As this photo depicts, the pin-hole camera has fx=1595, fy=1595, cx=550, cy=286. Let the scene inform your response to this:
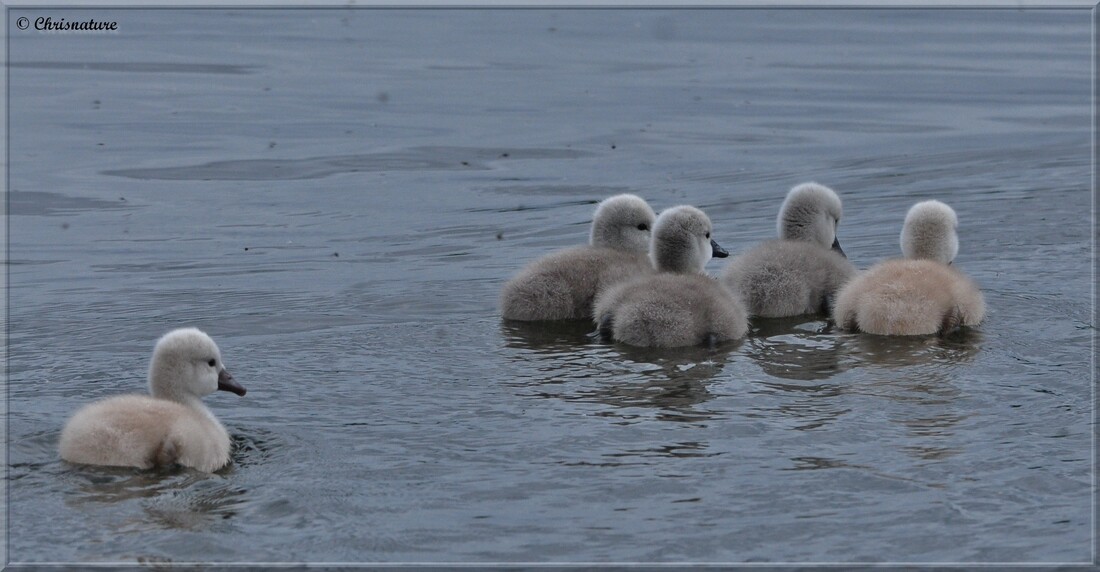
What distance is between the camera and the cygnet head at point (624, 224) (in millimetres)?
10719

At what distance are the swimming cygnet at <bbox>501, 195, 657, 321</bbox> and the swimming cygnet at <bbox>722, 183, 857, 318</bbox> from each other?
2.17ft

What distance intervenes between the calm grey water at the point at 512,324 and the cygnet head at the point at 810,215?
114 cm

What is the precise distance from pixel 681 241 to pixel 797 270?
0.85m

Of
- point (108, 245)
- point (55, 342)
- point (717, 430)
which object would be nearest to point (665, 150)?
point (108, 245)

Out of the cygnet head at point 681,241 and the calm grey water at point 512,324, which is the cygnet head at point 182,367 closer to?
the calm grey water at point 512,324

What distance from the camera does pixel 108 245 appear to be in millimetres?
13172

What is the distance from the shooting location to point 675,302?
9.27 m

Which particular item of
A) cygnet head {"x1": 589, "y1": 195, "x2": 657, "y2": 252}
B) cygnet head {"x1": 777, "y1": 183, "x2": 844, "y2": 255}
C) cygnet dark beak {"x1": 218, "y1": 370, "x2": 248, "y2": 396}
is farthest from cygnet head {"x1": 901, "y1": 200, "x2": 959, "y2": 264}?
cygnet dark beak {"x1": 218, "y1": 370, "x2": 248, "y2": 396}

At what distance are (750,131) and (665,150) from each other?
149 centimetres

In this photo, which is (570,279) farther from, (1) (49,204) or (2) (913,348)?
(1) (49,204)

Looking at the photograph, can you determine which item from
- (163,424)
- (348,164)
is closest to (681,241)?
(163,424)

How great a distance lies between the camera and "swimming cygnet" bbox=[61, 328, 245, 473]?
22.9 ft

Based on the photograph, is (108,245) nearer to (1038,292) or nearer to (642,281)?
(642,281)

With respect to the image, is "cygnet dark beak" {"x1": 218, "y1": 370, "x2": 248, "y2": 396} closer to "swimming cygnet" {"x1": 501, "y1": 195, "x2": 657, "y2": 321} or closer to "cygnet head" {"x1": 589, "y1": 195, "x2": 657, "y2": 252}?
"swimming cygnet" {"x1": 501, "y1": 195, "x2": 657, "y2": 321}
